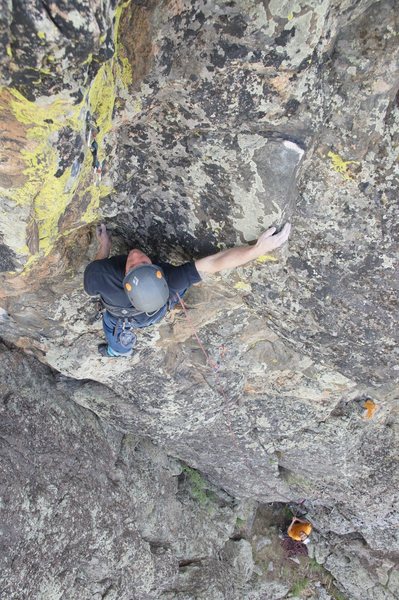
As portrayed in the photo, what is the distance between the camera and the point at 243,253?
14.3ft

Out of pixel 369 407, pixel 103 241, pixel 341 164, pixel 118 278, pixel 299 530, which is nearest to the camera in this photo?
pixel 341 164

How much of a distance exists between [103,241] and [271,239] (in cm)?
197

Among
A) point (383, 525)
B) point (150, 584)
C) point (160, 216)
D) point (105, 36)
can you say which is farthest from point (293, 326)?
point (383, 525)

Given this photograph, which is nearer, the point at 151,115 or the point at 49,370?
the point at 151,115

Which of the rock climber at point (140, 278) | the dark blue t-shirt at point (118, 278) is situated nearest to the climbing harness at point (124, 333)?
the rock climber at point (140, 278)

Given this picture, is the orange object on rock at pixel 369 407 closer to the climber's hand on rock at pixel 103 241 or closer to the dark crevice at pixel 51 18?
the climber's hand on rock at pixel 103 241

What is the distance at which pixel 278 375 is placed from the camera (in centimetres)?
659

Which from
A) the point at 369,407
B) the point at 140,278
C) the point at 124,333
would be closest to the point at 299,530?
the point at 369,407

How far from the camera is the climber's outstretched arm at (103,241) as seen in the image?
5.16m

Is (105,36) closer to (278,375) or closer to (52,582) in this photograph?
(278,375)

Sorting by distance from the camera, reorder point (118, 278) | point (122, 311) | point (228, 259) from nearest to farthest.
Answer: point (228, 259), point (118, 278), point (122, 311)

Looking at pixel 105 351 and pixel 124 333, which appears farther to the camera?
pixel 105 351

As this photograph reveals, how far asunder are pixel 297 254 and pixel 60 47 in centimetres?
283

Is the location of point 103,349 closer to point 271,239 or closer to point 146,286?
point 146,286
